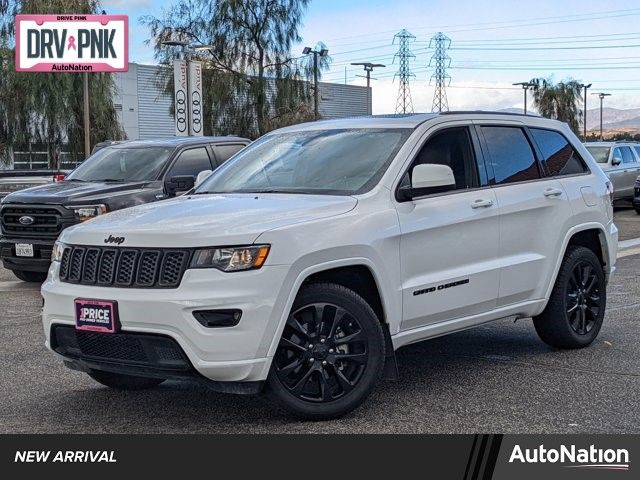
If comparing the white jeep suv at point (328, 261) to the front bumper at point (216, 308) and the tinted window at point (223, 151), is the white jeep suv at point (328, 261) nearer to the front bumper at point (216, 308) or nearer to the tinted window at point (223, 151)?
the front bumper at point (216, 308)

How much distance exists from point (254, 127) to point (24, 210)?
111 feet

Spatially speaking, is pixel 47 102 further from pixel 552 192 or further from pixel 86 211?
pixel 552 192

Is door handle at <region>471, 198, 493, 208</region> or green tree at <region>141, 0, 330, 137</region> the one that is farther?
green tree at <region>141, 0, 330, 137</region>

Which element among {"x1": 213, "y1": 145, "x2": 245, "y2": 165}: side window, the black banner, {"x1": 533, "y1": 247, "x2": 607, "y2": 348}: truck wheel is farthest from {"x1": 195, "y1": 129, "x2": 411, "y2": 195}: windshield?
{"x1": 213, "y1": 145, "x2": 245, "y2": 165}: side window

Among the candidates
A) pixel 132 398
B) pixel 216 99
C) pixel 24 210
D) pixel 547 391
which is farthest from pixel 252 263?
pixel 216 99

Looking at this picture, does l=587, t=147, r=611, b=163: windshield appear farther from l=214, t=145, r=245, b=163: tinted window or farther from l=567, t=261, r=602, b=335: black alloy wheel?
l=567, t=261, r=602, b=335: black alloy wheel

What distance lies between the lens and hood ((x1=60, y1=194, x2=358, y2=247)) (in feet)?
16.2

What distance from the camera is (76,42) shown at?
3062 cm

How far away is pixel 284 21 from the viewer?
148ft

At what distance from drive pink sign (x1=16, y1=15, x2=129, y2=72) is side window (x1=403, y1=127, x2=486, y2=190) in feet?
80.8

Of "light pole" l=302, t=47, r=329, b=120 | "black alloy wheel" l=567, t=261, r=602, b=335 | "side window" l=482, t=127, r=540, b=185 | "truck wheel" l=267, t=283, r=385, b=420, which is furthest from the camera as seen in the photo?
"light pole" l=302, t=47, r=329, b=120

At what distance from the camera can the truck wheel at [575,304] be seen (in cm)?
698

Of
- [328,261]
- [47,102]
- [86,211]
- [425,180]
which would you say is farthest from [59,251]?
[47,102]

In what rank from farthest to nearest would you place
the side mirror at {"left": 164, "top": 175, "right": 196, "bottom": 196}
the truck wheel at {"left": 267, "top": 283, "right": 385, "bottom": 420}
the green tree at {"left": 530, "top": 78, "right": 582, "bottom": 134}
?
the green tree at {"left": 530, "top": 78, "right": 582, "bottom": 134} → the side mirror at {"left": 164, "top": 175, "right": 196, "bottom": 196} → the truck wheel at {"left": 267, "top": 283, "right": 385, "bottom": 420}
